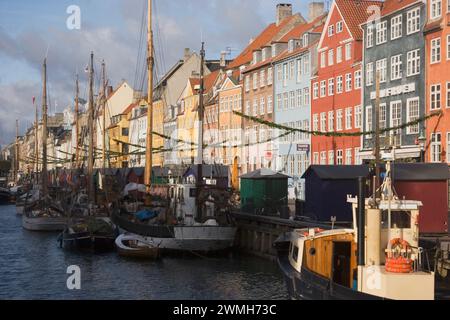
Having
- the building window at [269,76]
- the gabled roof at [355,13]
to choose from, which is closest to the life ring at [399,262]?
the gabled roof at [355,13]

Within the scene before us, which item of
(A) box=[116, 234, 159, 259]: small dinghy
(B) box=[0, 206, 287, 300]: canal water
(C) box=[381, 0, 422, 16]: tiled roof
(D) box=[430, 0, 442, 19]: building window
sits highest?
(C) box=[381, 0, 422, 16]: tiled roof

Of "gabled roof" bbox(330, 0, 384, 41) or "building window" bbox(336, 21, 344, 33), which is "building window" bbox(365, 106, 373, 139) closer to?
"gabled roof" bbox(330, 0, 384, 41)

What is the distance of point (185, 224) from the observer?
42.2m

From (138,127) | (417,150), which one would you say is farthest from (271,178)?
(138,127)

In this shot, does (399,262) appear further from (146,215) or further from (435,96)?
(435,96)

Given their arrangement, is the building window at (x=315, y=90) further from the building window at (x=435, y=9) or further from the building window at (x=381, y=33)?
the building window at (x=435, y=9)

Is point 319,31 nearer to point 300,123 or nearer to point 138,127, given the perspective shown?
point 300,123

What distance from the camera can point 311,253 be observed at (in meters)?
22.5

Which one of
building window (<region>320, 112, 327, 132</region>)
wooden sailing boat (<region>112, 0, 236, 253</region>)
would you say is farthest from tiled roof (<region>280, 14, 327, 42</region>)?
wooden sailing boat (<region>112, 0, 236, 253</region>)

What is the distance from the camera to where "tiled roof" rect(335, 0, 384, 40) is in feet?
196

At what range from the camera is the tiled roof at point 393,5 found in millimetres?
51819

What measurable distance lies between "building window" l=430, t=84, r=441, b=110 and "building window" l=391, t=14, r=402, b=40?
18.5ft
